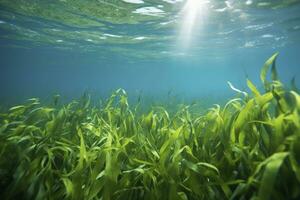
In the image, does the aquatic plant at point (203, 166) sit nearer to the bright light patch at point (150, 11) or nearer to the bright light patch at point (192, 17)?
the bright light patch at point (192, 17)

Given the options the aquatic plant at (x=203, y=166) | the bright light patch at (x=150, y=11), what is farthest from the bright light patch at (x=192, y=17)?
the aquatic plant at (x=203, y=166)

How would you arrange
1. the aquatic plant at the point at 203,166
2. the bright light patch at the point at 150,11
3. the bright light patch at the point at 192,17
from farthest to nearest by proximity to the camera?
1. the bright light patch at the point at 150,11
2. the bright light patch at the point at 192,17
3. the aquatic plant at the point at 203,166

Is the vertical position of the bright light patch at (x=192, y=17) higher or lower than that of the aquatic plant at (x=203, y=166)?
higher

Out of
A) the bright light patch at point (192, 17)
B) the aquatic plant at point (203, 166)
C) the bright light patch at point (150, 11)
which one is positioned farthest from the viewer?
the bright light patch at point (150, 11)

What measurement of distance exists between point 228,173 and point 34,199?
2.06m

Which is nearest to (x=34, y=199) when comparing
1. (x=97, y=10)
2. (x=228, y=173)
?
(x=228, y=173)

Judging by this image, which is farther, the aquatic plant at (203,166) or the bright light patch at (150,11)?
the bright light patch at (150,11)

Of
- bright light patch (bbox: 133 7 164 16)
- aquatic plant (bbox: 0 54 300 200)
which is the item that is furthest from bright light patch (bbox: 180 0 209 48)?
aquatic plant (bbox: 0 54 300 200)

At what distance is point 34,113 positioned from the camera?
13.9 feet

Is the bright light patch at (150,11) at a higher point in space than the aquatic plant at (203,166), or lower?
higher

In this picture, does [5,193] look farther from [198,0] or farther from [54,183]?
[198,0]

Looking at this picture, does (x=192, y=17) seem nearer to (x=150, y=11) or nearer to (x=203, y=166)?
(x=150, y=11)

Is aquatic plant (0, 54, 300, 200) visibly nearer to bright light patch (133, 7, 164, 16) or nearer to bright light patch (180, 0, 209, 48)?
bright light patch (180, 0, 209, 48)

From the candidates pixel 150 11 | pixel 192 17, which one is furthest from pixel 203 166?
pixel 192 17
